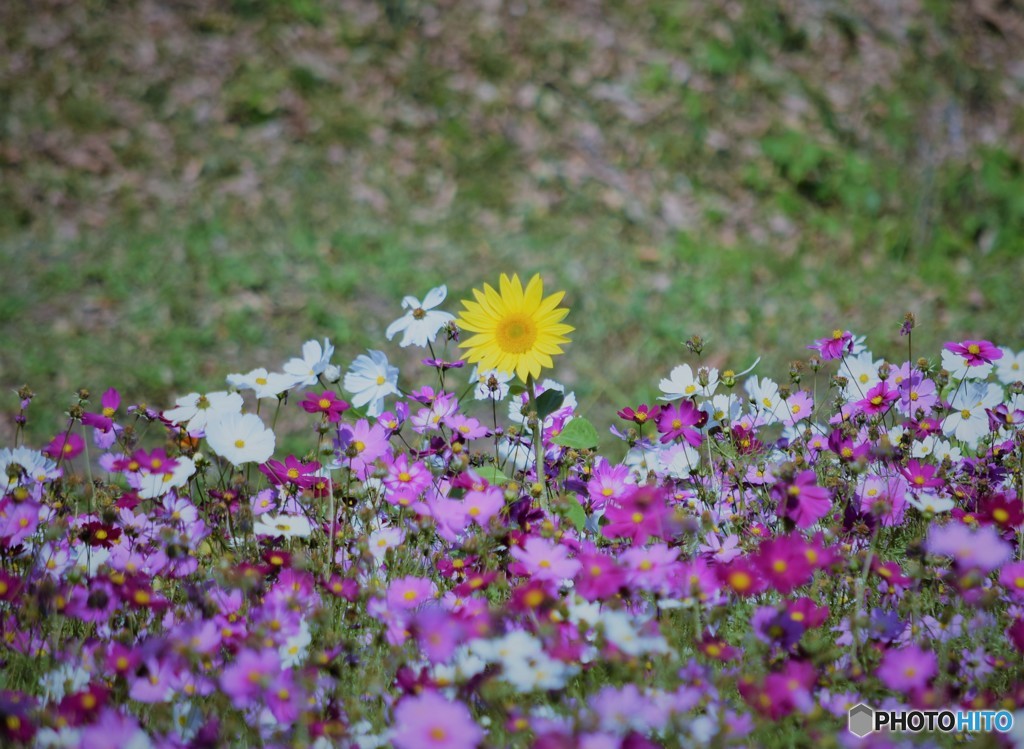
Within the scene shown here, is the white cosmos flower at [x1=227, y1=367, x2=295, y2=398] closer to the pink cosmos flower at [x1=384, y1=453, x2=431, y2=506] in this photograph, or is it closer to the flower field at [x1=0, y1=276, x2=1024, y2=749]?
the flower field at [x1=0, y1=276, x2=1024, y2=749]

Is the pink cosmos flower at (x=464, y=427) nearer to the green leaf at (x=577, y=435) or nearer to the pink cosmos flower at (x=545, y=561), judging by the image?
the green leaf at (x=577, y=435)

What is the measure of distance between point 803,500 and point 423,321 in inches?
33.0

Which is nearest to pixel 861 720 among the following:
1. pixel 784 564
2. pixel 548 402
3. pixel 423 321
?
pixel 784 564

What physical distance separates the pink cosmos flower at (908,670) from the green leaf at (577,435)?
2.20 ft

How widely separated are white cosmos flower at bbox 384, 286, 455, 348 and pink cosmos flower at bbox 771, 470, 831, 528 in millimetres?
738

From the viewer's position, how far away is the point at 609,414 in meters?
3.59

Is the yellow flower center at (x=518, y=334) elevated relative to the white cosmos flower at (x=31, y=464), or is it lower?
elevated

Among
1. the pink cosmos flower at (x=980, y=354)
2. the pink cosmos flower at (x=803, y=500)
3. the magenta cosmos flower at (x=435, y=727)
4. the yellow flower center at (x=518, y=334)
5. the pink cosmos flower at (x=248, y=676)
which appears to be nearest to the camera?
the magenta cosmos flower at (x=435, y=727)

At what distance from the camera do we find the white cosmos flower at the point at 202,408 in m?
1.75

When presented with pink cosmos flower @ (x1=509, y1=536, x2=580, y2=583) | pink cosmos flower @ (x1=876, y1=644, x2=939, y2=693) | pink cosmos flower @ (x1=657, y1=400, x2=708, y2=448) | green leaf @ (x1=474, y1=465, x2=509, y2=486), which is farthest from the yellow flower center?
pink cosmos flower @ (x1=876, y1=644, x2=939, y2=693)

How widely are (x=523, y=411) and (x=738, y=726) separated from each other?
2.76 ft

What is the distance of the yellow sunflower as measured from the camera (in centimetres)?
167

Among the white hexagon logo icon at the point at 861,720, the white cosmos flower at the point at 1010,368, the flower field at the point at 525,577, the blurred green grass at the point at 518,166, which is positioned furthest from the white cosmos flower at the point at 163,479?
the blurred green grass at the point at 518,166

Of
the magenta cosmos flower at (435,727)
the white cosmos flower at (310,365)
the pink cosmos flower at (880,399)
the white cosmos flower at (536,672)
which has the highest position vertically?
the pink cosmos flower at (880,399)
